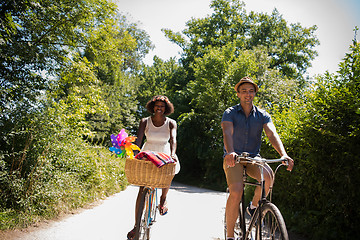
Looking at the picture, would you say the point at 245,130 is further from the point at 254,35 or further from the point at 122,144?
the point at 254,35

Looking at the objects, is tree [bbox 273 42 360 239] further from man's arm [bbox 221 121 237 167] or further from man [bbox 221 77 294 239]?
man's arm [bbox 221 121 237 167]

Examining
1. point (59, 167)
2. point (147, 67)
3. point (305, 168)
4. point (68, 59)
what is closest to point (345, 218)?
point (305, 168)

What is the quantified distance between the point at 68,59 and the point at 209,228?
534 cm

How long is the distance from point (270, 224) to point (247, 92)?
161 centimetres

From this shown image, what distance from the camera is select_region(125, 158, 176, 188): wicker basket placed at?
352cm

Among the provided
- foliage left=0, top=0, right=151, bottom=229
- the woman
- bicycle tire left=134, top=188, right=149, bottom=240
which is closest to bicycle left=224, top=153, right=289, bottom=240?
bicycle tire left=134, top=188, right=149, bottom=240

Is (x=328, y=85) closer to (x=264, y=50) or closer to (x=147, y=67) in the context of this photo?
(x=264, y=50)

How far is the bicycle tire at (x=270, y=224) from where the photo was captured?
8.23 feet

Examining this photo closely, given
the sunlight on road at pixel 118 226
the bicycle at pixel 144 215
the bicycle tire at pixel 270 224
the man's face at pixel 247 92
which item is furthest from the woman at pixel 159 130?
the bicycle tire at pixel 270 224

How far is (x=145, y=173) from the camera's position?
11.6ft

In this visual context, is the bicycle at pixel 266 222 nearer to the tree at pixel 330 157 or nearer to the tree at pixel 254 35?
the tree at pixel 330 157

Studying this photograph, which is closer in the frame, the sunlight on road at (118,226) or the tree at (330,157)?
the tree at (330,157)

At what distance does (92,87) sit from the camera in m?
9.22

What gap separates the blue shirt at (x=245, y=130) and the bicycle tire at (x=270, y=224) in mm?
915
